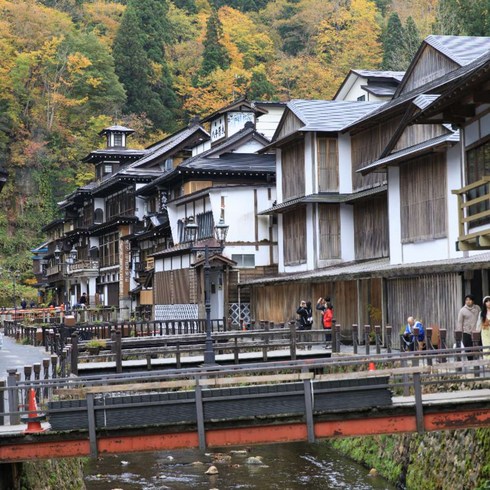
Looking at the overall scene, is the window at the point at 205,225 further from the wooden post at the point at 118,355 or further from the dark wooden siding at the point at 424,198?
the wooden post at the point at 118,355

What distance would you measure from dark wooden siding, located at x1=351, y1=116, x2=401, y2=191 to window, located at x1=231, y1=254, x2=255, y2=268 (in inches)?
374

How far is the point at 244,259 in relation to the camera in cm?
5094

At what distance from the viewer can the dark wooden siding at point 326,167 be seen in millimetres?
43438

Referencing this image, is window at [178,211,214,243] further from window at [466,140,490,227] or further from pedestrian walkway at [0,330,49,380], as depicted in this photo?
window at [466,140,490,227]

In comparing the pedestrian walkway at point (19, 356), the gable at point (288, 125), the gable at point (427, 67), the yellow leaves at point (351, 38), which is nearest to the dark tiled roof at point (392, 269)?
the gable at point (288, 125)

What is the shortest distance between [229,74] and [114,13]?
27.4 meters

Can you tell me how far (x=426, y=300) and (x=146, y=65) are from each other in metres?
74.5

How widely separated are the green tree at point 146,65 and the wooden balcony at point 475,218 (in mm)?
80950

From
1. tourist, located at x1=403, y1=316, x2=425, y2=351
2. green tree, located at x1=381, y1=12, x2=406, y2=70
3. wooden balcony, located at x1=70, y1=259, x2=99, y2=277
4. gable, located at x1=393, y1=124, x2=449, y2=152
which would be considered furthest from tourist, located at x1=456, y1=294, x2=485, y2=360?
wooden balcony, located at x1=70, y1=259, x2=99, y2=277

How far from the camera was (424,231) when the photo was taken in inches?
1241

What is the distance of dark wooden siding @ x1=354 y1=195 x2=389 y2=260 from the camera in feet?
131

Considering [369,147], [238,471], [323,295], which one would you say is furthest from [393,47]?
[238,471]

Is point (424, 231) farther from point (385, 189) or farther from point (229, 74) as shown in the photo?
point (229, 74)

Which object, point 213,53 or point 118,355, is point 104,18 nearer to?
point 213,53
